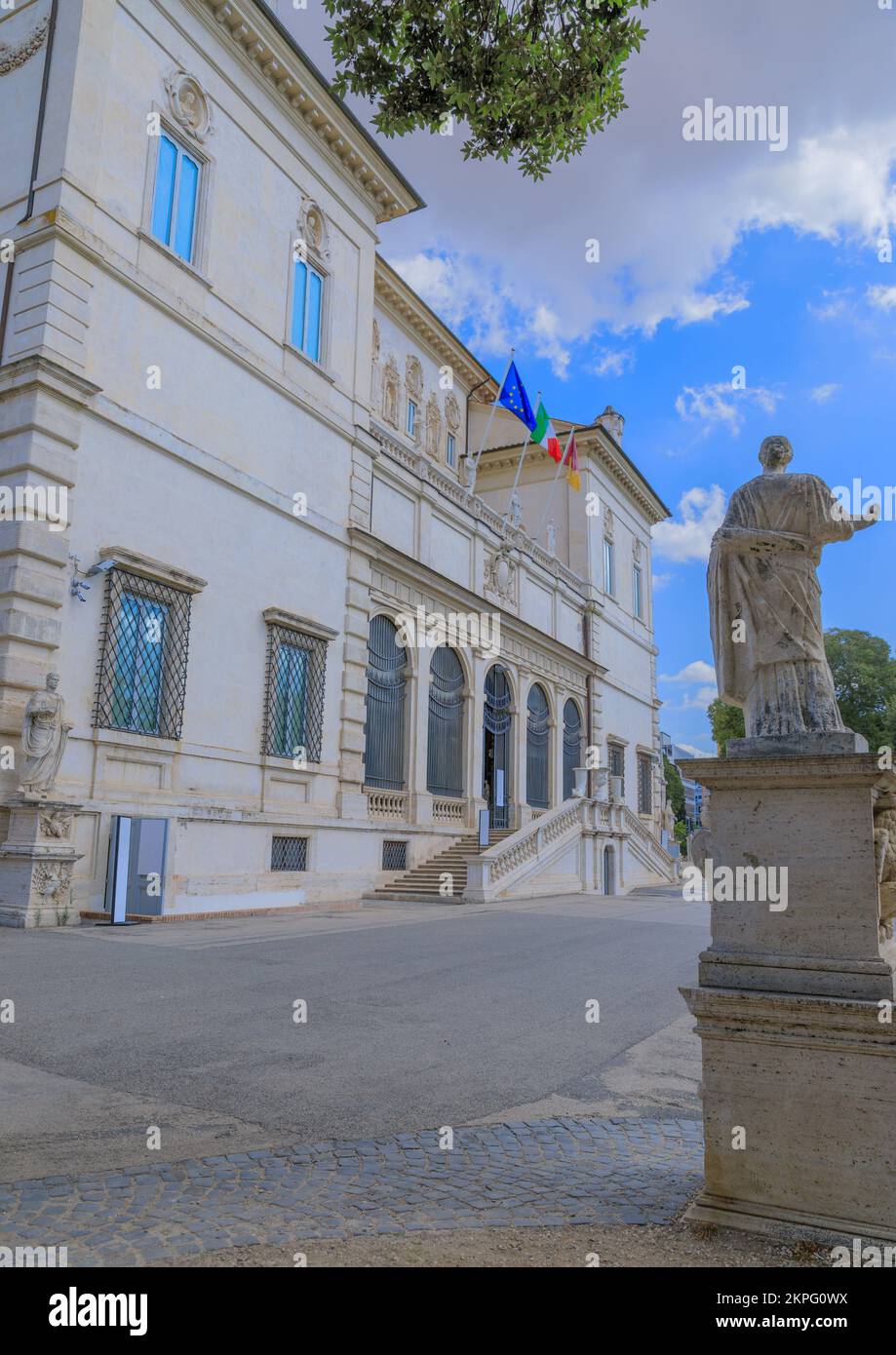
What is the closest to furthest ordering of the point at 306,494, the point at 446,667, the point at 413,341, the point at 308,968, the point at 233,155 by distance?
the point at 308,968 < the point at 233,155 < the point at 306,494 < the point at 446,667 < the point at 413,341

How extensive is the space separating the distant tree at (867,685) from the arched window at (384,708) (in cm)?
2705

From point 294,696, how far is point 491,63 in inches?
547

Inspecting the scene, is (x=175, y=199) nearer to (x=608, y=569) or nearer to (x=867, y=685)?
(x=608, y=569)

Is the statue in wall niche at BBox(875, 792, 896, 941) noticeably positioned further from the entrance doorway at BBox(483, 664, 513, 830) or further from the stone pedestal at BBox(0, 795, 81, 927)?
the entrance doorway at BBox(483, 664, 513, 830)

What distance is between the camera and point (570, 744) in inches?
1361

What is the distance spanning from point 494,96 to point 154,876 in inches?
466

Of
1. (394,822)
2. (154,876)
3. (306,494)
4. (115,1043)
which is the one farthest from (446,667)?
(115,1043)

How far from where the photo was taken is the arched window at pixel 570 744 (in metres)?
33.9

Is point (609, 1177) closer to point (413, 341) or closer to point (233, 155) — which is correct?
point (233, 155)

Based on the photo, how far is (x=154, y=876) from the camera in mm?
14391

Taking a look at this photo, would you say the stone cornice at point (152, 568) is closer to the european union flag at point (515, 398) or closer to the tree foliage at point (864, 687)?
the european union flag at point (515, 398)

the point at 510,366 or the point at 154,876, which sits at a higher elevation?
the point at 510,366

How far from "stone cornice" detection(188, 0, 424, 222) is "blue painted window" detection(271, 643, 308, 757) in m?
10.5

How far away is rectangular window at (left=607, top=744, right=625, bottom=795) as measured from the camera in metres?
38.0
